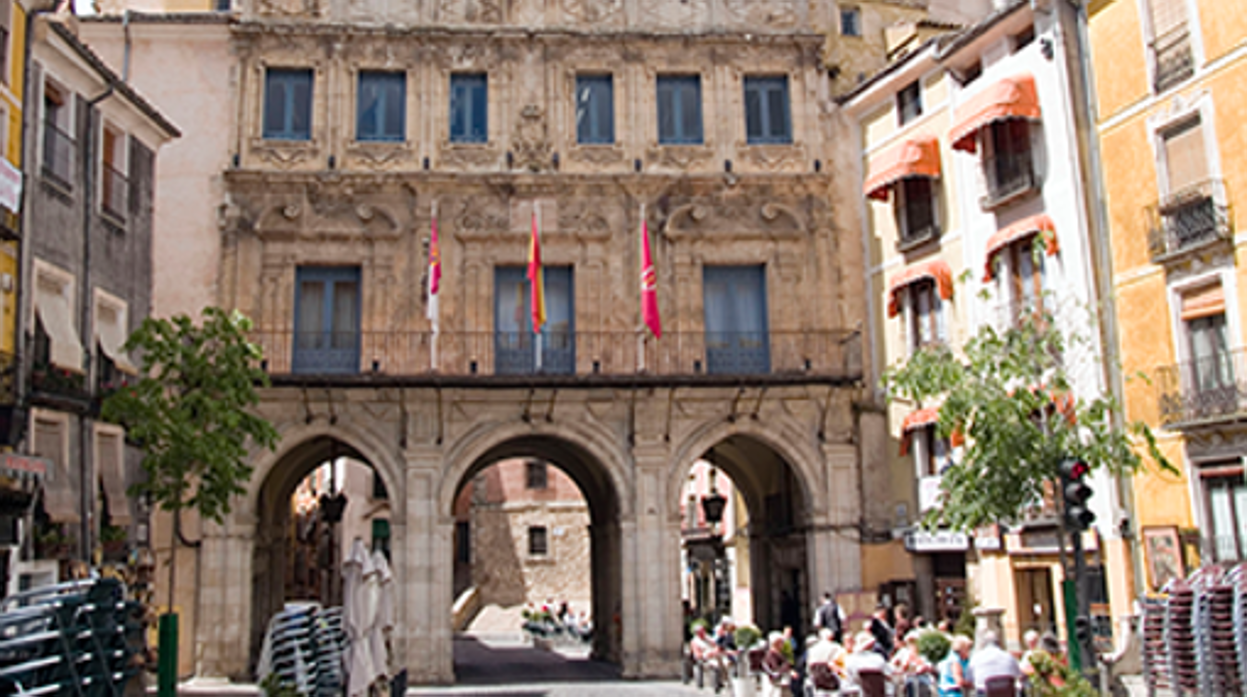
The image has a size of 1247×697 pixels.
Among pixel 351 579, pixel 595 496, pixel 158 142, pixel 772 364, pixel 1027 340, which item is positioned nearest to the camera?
pixel 351 579

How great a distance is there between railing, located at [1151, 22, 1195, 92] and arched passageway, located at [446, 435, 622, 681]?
11681mm

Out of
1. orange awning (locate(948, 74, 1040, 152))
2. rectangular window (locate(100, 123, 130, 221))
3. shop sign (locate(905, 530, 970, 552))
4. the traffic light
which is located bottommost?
shop sign (locate(905, 530, 970, 552))

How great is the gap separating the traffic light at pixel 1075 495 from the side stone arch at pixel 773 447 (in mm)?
10377

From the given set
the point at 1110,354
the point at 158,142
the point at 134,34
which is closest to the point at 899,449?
the point at 1110,354

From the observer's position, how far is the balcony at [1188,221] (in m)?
17.5

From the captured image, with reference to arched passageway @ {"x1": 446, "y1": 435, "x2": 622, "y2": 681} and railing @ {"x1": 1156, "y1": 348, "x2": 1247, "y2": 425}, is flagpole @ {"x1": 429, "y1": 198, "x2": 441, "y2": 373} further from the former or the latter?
railing @ {"x1": 1156, "y1": 348, "x2": 1247, "y2": 425}

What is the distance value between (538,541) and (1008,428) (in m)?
28.5

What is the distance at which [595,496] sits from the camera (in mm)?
27547

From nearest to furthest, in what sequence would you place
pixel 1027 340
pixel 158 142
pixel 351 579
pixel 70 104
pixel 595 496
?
pixel 351 579 < pixel 1027 340 < pixel 70 104 < pixel 158 142 < pixel 595 496

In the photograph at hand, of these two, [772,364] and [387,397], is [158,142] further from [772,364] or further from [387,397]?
[772,364]

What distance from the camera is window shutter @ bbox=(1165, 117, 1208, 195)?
18.2 m

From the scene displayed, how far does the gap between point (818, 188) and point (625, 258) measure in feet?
13.5

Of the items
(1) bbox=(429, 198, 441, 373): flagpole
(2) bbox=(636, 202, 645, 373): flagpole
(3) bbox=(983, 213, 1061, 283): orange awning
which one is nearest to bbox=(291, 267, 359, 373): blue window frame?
(1) bbox=(429, 198, 441, 373): flagpole

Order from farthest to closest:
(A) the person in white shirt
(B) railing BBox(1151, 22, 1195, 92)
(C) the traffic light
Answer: (B) railing BBox(1151, 22, 1195, 92) < (C) the traffic light < (A) the person in white shirt
